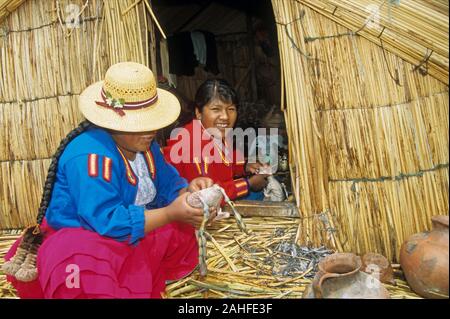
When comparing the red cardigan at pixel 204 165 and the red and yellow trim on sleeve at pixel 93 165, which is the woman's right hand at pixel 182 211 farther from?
the red cardigan at pixel 204 165

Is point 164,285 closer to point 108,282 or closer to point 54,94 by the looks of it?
point 108,282

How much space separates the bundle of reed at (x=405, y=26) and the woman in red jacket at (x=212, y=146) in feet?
3.57

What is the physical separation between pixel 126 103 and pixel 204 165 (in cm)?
110

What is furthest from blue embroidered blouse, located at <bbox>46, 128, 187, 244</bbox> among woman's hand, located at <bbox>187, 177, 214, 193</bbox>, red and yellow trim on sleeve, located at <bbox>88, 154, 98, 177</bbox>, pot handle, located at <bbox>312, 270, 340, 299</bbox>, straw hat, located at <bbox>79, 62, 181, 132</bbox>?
pot handle, located at <bbox>312, 270, 340, 299</bbox>

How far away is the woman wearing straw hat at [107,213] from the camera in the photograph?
2.25m

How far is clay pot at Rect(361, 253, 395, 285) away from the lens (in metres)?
2.66

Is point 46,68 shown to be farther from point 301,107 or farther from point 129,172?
point 301,107

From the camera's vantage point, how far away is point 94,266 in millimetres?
2230

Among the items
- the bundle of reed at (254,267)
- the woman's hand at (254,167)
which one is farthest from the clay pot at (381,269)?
the woman's hand at (254,167)

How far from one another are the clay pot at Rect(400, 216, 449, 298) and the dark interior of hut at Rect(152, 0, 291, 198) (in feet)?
10.1

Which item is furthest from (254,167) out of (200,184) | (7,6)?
(7,6)

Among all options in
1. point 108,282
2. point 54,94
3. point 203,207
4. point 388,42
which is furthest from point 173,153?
point 388,42

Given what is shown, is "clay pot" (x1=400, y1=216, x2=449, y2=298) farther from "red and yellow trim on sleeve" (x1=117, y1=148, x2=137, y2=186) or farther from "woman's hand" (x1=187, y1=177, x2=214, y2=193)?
"red and yellow trim on sleeve" (x1=117, y1=148, x2=137, y2=186)

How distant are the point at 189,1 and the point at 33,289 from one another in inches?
171
